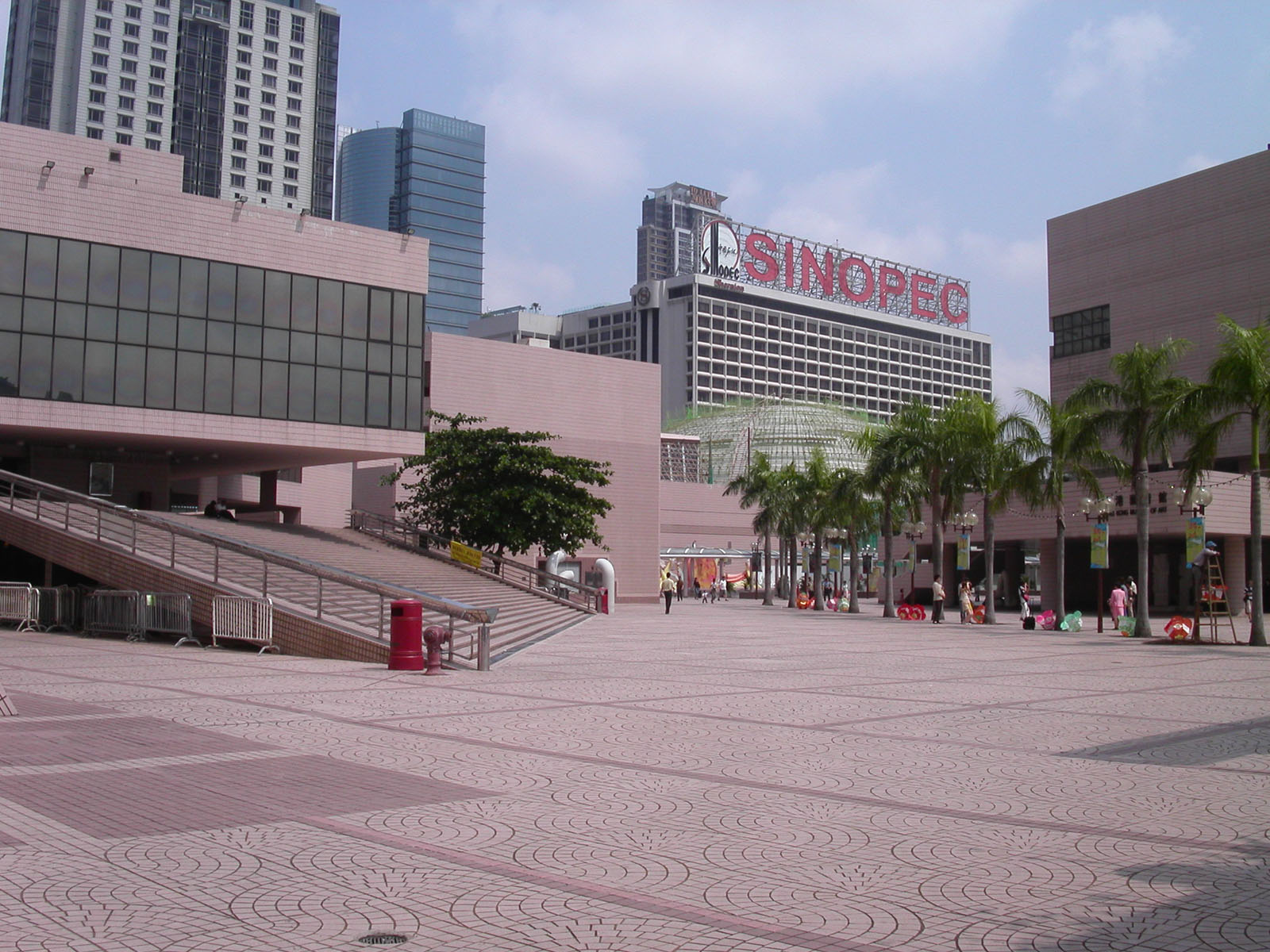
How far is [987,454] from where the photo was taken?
144ft

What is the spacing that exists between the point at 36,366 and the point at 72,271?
3212mm

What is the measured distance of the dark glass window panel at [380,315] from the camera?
143 ft

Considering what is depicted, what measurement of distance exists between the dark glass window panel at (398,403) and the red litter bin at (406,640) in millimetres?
25544

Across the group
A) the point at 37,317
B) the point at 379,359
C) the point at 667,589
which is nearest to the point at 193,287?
the point at 37,317

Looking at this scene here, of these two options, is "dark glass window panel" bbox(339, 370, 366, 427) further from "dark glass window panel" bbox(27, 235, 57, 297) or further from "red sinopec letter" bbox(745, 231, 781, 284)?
"red sinopec letter" bbox(745, 231, 781, 284)

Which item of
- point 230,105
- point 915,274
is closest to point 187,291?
point 230,105

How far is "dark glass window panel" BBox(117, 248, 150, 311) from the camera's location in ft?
127

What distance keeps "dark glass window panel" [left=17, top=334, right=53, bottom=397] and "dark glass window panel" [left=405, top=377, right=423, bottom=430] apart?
11.9 metres

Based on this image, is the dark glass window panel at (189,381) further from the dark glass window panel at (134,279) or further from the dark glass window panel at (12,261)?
the dark glass window panel at (12,261)

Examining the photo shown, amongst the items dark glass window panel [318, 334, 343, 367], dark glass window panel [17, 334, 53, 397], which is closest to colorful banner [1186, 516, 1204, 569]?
dark glass window panel [318, 334, 343, 367]

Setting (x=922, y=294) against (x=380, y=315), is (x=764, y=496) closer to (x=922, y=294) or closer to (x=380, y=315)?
(x=380, y=315)

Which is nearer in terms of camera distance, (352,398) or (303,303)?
(303,303)

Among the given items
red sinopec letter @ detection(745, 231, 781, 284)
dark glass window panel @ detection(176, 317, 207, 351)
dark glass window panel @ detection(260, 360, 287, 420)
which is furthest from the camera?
red sinopec letter @ detection(745, 231, 781, 284)

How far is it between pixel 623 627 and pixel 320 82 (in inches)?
4775
